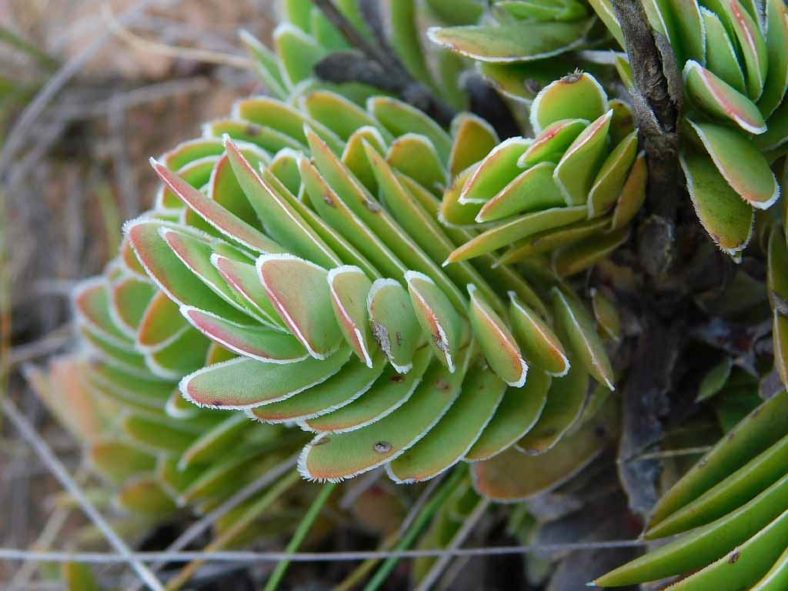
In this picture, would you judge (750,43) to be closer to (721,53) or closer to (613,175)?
(721,53)

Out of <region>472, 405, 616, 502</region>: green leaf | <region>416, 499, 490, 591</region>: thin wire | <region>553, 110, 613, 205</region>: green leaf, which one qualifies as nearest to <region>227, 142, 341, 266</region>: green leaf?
<region>553, 110, 613, 205</region>: green leaf

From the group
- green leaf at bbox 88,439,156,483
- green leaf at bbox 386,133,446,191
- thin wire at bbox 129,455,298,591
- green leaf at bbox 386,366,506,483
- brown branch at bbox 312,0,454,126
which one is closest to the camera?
green leaf at bbox 386,366,506,483

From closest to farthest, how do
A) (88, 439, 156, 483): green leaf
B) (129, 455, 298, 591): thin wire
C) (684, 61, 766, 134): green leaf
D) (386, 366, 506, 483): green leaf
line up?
1. (684, 61, 766, 134): green leaf
2. (386, 366, 506, 483): green leaf
3. (129, 455, 298, 591): thin wire
4. (88, 439, 156, 483): green leaf

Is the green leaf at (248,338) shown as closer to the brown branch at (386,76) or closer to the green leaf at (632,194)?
the green leaf at (632,194)

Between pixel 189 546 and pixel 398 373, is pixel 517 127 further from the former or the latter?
pixel 189 546

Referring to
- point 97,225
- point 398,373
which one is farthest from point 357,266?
point 97,225

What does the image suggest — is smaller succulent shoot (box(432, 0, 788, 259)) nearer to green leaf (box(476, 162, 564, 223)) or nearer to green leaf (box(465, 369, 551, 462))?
green leaf (box(476, 162, 564, 223))
